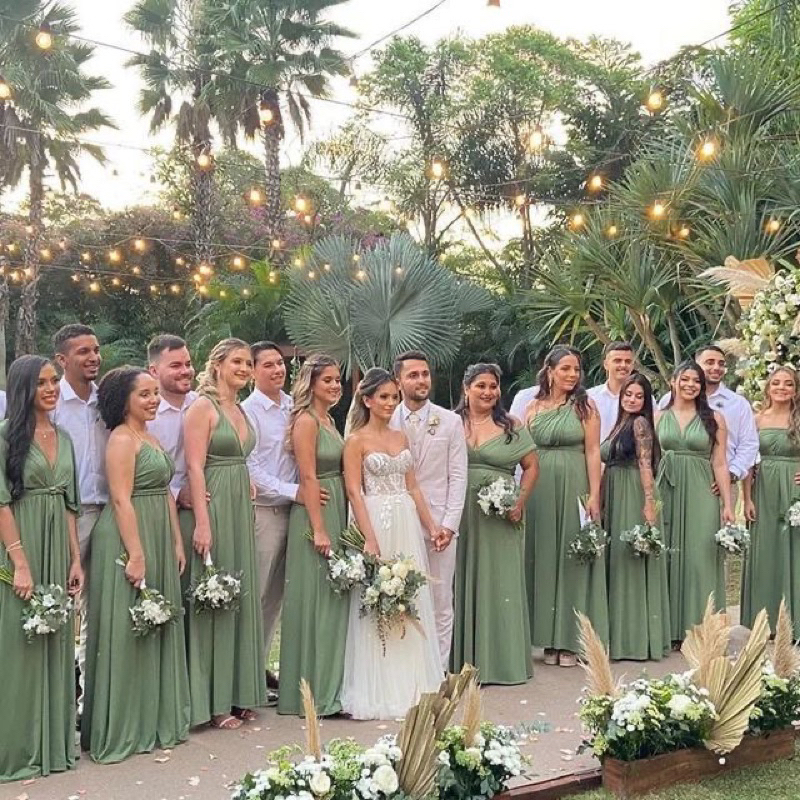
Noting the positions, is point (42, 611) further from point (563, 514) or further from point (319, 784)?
point (563, 514)

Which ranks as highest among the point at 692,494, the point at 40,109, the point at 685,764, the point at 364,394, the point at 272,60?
the point at 272,60

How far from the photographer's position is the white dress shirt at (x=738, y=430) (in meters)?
7.08

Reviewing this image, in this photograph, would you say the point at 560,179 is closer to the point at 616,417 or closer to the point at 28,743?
the point at 616,417

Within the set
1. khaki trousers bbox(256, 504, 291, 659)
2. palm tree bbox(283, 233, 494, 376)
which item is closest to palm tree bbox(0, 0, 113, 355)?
palm tree bbox(283, 233, 494, 376)

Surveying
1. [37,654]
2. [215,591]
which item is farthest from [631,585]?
[37,654]

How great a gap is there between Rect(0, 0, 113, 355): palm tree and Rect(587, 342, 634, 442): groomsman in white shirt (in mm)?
15054

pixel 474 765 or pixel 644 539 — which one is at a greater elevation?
pixel 644 539

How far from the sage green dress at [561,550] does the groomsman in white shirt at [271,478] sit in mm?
1737

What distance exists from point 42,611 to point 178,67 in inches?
834

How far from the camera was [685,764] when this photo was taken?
13.8 ft

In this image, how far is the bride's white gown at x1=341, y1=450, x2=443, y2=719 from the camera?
5395 millimetres

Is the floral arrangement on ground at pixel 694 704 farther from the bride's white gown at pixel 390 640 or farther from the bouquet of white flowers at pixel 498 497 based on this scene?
the bouquet of white flowers at pixel 498 497

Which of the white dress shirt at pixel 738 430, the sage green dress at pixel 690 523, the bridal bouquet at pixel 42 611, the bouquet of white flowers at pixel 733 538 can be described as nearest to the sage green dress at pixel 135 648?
the bridal bouquet at pixel 42 611

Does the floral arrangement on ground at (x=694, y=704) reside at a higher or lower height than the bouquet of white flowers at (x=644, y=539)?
lower
